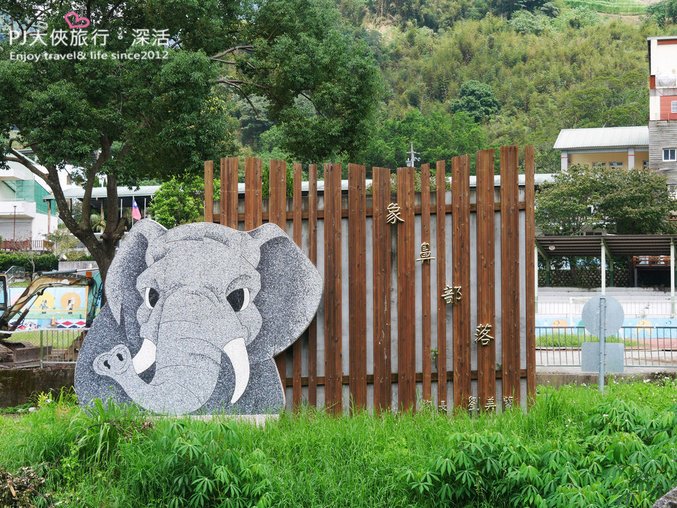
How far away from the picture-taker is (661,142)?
5250 cm

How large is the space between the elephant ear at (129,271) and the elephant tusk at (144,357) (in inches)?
12.4

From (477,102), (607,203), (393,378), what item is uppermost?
(477,102)

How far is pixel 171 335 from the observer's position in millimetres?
10086

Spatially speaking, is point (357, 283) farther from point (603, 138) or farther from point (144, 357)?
point (603, 138)

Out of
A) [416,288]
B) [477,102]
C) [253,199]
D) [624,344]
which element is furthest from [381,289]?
[477,102]

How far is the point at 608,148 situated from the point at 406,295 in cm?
5216

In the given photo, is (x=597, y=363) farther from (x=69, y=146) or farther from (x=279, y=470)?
(x=69, y=146)

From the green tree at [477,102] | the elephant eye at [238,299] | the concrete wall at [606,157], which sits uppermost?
the green tree at [477,102]

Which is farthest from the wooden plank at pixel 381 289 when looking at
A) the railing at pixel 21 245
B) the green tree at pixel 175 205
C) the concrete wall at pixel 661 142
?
the concrete wall at pixel 661 142

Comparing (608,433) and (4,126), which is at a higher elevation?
(4,126)

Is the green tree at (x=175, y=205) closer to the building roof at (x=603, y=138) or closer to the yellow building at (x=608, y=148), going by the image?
the yellow building at (x=608, y=148)

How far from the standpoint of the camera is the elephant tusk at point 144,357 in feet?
32.9

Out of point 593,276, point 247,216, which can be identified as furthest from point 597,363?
point 593,276

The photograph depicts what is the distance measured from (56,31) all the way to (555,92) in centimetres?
8368
